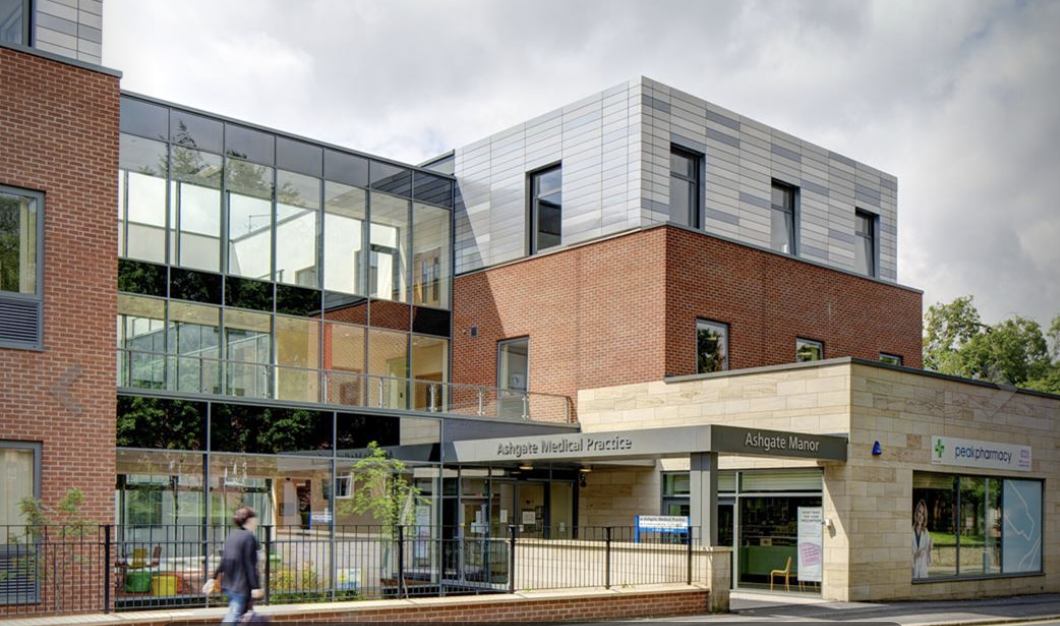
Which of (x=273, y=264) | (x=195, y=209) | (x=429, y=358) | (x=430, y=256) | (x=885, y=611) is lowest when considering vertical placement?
(x=885, y=611)

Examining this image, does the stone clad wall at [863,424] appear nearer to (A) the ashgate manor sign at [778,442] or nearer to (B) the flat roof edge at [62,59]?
(A) the ashgate manor sign at [778,442]

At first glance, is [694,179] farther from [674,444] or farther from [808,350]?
[674,444]

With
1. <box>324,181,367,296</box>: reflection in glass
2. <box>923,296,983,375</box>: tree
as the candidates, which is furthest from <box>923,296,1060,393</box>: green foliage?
<box>324,181,367,296</box>: reflection in glass

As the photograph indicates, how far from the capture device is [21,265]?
55.2 ft

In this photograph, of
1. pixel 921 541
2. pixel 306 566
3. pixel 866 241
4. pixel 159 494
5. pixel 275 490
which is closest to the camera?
pixel 306 566

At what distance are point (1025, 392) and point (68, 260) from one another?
21.0 meters

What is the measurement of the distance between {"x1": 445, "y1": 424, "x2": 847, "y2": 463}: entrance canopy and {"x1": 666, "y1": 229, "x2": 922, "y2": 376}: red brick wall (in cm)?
444

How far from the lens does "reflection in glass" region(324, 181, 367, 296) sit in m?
28.2

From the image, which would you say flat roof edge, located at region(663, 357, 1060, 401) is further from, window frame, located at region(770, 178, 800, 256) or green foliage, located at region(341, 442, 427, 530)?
window frame, located at region(770, 178, 800, 256)

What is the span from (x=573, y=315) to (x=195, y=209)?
370 inches

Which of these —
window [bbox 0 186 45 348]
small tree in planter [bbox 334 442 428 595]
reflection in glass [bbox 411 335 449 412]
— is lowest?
small tree in planter [bbox 334 442 428 595]

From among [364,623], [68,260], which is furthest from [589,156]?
[364,623]

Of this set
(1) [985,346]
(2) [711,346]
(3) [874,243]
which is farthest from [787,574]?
(1) [985,346]

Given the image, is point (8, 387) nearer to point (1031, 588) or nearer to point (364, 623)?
point (364, 623)
